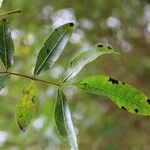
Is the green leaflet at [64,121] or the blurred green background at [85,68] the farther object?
the blurred green background at [85,68]

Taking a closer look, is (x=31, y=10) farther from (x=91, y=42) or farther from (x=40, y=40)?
(x=91, y=42)

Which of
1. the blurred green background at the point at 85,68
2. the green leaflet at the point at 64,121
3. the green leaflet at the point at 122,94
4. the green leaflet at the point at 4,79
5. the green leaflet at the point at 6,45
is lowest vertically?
the blurred green background at the point at 85,68

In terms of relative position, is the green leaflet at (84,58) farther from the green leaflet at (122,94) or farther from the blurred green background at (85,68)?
the blurred green background at (85,68)

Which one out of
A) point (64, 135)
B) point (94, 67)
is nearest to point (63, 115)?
point (64, 135)

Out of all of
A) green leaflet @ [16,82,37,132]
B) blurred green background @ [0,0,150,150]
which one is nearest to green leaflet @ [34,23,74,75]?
green leaflet @ [16,82,37,132]

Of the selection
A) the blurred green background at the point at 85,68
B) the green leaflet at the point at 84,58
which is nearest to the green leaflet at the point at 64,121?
the green leaflet at the point at 84,58

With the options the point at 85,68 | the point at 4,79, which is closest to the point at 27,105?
the point at 4,79
